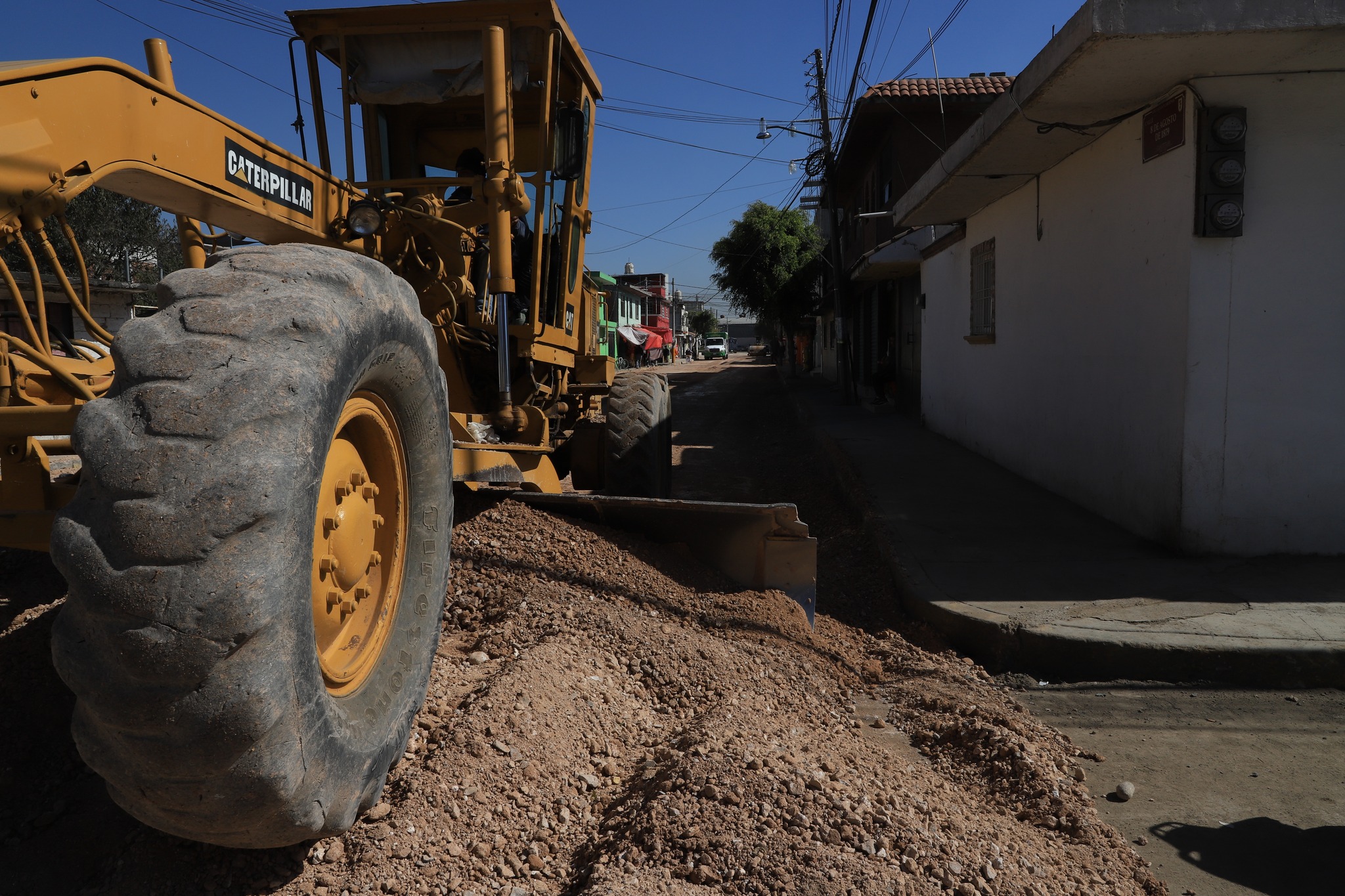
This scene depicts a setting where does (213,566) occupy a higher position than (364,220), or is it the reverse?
(364,220)

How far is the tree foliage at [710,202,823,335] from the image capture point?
36.0m

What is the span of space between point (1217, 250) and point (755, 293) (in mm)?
32280

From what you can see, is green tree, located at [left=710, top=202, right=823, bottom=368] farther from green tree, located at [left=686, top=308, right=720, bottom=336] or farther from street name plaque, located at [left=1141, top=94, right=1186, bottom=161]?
green tree, located at [left=686, top=308, right=720, bottom=336]

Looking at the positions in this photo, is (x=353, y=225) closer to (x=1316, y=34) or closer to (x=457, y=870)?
(x=457, y=870)

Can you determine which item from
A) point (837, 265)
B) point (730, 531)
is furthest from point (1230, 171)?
point (837, 265)

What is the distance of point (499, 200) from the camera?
430 cm

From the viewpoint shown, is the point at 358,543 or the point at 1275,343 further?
the point at 1275,343

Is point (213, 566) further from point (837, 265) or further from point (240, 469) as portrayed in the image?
point (837, 265)

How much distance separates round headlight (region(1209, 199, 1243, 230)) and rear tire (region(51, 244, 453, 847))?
5.35 metres

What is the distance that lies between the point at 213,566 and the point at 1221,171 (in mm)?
5888

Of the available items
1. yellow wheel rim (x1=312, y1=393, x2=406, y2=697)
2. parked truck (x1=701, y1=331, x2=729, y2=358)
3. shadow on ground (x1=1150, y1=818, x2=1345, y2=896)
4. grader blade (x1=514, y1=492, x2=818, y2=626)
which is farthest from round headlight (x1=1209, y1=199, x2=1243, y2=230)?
parked truck (x1=701, y1=331, x2=729, y2=358)

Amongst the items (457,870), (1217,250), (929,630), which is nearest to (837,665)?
(929,630)

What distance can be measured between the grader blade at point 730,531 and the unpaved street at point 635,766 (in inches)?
3.9

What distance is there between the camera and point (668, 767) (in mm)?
2707
